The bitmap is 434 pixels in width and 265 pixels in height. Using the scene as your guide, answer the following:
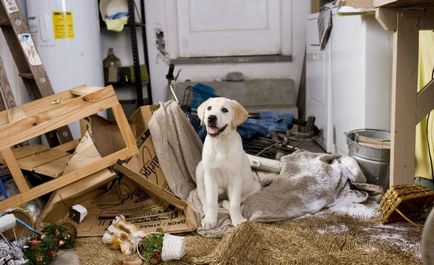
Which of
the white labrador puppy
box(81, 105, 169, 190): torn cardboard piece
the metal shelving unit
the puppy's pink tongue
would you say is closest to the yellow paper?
the white labrador puppy

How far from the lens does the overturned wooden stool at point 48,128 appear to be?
191 cm

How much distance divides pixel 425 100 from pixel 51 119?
1607 millimetres

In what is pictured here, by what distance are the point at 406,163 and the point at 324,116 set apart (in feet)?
4.50

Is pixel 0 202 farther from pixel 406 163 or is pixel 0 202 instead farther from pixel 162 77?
pixel 162 77

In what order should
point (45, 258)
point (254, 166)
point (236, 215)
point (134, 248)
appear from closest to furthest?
point (45, 258), point (134, 248), point (236, 215), point (254, 166)

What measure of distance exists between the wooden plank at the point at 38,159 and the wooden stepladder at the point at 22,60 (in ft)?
0.79

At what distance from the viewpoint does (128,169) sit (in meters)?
2.10

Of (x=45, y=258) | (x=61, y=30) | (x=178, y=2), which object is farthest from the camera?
(x=178, y=2)

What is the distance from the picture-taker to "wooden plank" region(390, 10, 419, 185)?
180cm

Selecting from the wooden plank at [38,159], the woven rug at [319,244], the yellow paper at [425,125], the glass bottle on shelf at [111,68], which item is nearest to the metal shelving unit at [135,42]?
the glass bottle on shelf at [111,68]

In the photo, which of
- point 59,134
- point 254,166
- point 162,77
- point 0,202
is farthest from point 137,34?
point 0,202

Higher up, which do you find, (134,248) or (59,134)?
(59,134)

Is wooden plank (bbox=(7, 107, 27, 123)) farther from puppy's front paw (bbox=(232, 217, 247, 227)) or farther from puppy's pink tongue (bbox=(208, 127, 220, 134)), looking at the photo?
puppy's front paw (bbox=(232, 217, 247, 227))

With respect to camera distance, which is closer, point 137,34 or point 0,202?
point 0,202
